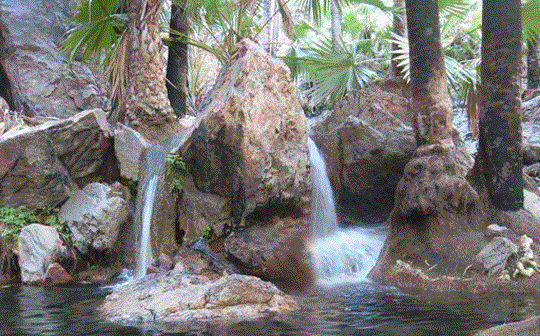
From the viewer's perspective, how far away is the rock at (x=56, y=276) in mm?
7184

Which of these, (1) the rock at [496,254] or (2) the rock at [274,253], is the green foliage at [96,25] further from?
(1) the rock at [496,254]

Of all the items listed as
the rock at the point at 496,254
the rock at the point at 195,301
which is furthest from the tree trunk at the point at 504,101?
the rock at the point at 195,301

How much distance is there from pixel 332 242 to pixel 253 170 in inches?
63.4

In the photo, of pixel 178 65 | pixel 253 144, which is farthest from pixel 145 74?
pixel 253 144

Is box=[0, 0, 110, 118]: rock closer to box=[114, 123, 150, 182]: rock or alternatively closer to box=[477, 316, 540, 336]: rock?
box=[114, 123, 150, 182]: rock

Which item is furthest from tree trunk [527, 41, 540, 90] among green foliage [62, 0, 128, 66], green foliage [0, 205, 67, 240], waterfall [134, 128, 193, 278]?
green foliage [0, 205, 67, 240]

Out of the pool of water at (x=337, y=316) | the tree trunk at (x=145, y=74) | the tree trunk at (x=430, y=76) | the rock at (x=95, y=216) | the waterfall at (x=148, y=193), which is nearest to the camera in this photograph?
the pool of water at (x=337, y=316)

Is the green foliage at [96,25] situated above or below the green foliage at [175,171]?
above

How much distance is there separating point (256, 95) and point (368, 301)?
3.46 meters

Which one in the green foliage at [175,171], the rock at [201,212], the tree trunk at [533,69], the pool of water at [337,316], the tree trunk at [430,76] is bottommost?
the pool of water at [337,316]

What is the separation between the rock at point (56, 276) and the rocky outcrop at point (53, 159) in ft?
5.29

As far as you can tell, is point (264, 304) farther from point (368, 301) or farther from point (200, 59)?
point (200, 59)

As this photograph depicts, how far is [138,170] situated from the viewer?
29.6 ft

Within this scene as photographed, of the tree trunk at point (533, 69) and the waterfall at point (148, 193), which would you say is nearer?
the waterfall at point (148, 193)
